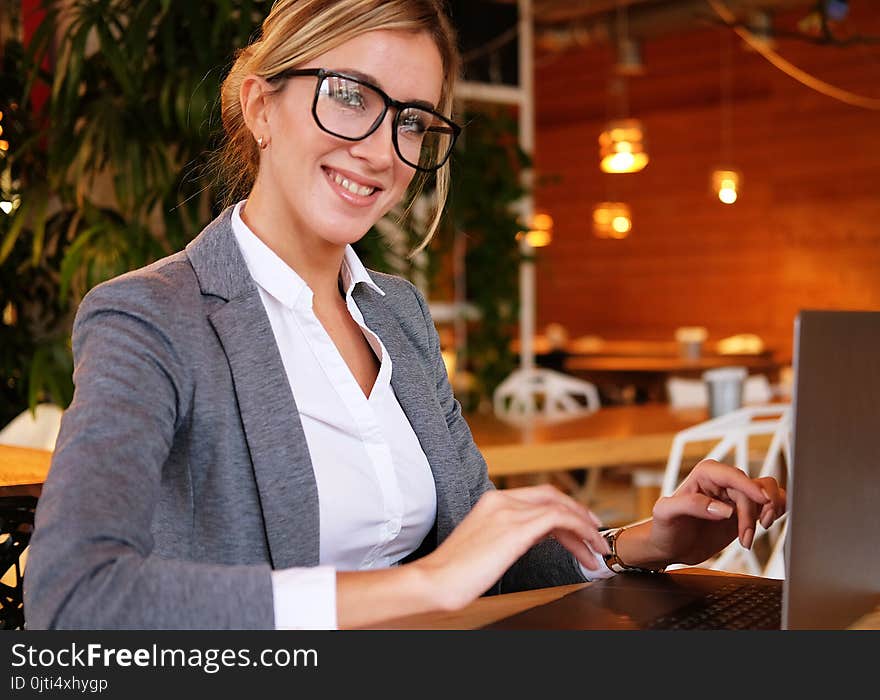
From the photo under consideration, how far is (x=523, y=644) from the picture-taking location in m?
0.91

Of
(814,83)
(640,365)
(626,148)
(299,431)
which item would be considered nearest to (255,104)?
(299,431)

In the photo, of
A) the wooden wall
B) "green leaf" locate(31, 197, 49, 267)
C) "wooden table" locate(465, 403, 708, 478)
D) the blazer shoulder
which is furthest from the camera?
the wooden wall

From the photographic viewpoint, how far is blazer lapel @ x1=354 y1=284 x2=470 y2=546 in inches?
59.2

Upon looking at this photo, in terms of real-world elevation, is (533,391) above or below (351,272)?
→ above

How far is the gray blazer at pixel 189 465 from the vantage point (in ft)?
3.15

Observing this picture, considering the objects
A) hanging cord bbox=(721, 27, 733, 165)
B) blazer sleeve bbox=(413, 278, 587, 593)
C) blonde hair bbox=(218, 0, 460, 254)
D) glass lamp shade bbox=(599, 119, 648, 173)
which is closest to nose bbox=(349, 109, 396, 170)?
blonde hair bbox=(218, 0, 460, 254)

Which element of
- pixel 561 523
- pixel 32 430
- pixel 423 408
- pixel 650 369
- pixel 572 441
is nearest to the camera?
pixel 561 523

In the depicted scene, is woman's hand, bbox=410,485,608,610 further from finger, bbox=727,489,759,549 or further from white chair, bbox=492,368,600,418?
white chair, bbox=492,368,600,418

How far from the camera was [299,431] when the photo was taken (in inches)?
50.5

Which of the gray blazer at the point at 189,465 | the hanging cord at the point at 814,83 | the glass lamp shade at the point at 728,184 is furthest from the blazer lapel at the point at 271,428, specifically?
the hanging cord at the point at 814,83

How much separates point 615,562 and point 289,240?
59 centimetres

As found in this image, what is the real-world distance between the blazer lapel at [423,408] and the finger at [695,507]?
0.27 m

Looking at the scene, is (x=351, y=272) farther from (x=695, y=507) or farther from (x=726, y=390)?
(x=726, y=390)

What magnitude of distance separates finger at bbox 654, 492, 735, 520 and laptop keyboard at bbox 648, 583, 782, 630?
0.09 m
